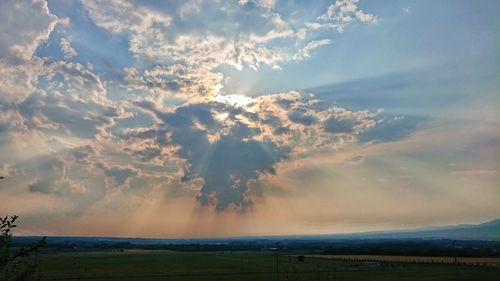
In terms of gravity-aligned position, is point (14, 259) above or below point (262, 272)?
above

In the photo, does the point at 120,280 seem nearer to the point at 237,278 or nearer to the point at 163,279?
the point at 163,279

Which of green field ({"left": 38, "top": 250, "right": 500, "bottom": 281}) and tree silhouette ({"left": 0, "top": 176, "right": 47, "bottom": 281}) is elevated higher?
tree silhouette ({"left": 0, "top": 176, "right": 47, "bottom": 281})

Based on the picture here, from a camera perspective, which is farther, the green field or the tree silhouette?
the green field

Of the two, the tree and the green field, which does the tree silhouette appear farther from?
the green field

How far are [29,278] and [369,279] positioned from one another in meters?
67.0

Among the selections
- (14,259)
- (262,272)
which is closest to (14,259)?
(14,259)

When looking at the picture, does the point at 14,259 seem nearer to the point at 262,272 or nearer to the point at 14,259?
the point at 14,259

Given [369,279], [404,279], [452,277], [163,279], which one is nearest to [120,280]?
[163,279]

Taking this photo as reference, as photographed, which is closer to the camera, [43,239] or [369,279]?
[43,239]

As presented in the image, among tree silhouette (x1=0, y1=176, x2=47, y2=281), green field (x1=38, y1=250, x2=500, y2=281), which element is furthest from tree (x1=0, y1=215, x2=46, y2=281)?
green field (x1=38, y1=250, x2=500, y2=281)

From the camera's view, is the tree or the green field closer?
the tree

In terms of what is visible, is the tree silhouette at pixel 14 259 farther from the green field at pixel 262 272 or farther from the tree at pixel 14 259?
the green field at pixel 262 272

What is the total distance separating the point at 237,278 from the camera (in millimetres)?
73375

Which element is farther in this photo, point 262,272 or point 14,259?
point 262,272
